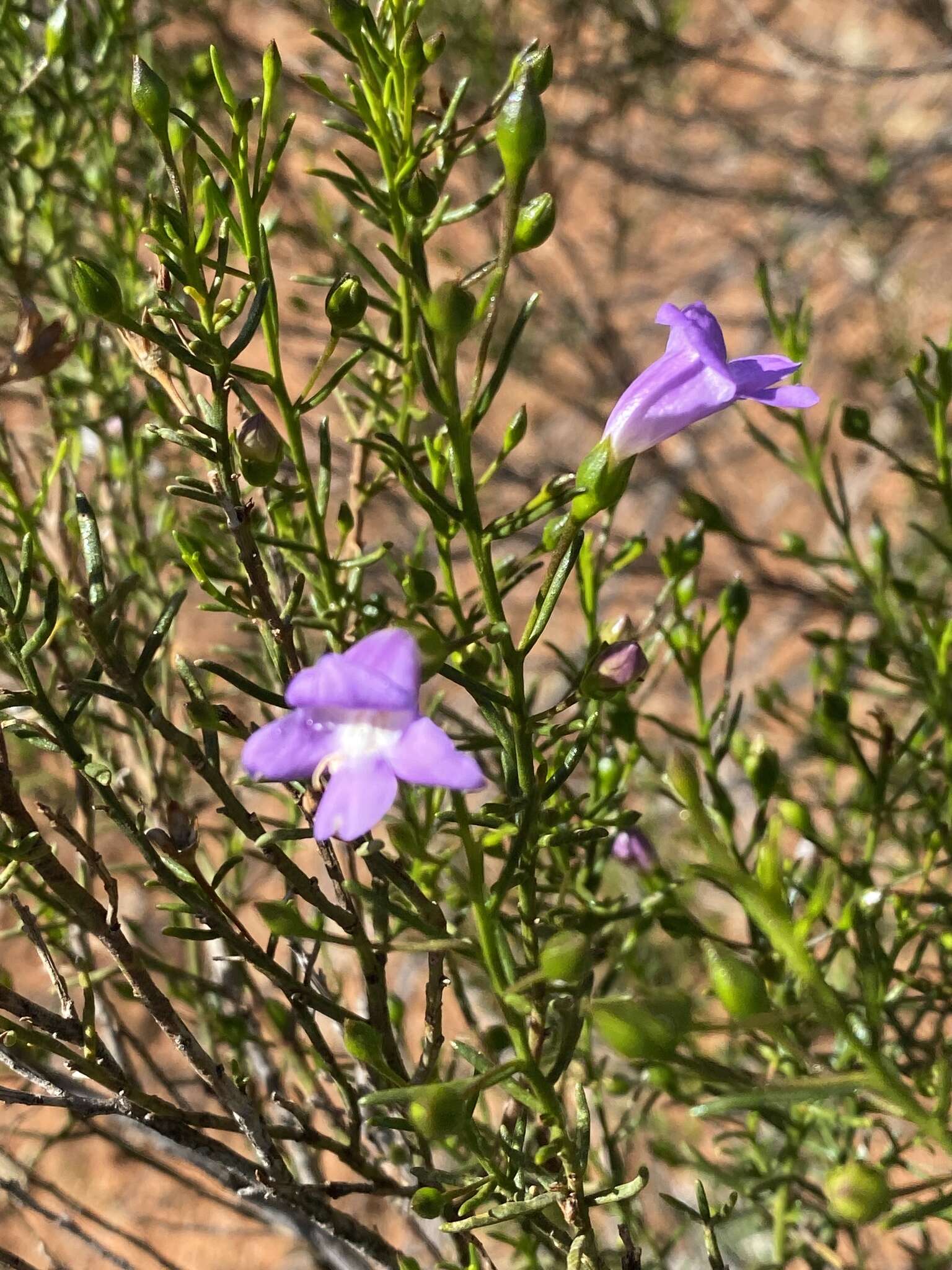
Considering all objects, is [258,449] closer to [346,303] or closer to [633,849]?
[346,303]

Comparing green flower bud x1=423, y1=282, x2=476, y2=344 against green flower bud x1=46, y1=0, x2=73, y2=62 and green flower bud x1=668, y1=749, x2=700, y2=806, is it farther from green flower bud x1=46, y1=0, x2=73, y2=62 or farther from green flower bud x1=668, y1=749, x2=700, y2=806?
green flower bud x1=46, y1=0, x2=73, y2=62

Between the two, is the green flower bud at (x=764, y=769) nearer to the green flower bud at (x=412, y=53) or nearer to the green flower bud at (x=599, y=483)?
the green flower bud at (x=599, y=483)

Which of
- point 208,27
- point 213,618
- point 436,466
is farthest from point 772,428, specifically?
point 436,466

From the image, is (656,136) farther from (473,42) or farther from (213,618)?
(213,618)

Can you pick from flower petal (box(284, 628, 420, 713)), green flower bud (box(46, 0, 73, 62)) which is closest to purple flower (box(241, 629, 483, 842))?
flower petal (box(284, 628, 420, 713))

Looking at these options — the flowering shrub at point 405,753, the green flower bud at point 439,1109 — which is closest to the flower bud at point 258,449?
the flowering shrub at point 405,753

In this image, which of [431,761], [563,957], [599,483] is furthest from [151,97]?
[563,957]
